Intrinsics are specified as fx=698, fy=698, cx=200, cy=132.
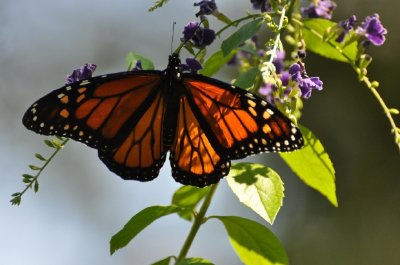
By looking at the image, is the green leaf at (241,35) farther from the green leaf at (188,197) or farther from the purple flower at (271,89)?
the green leaf at (188,197)

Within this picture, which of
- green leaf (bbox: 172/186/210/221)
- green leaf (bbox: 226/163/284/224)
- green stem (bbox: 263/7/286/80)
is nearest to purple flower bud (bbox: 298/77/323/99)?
green stem (bbox: 263/7/286/80)

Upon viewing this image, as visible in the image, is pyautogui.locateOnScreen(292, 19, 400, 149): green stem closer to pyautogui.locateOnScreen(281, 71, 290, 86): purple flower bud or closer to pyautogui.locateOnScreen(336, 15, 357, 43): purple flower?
pyautogui.locateOnScreen(336, 15, 357, 43): purple flower

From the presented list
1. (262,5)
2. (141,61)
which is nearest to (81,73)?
(141,61)

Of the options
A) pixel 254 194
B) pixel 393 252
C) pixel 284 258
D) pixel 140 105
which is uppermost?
pixel 140 105

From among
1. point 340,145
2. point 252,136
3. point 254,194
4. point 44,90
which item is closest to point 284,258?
point 254,194

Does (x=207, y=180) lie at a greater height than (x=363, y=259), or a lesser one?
greater

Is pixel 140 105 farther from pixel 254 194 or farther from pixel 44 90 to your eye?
pixel 44 90

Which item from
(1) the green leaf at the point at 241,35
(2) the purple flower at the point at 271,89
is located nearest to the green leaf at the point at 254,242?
(2) the purple flower at the point at 271,89
